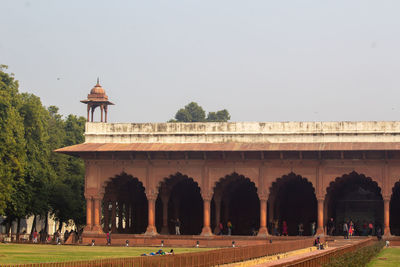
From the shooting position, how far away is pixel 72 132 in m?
57.8

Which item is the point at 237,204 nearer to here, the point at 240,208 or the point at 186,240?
the point at 240,208

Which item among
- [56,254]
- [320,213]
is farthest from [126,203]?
[56,254]

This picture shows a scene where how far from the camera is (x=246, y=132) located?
39.8 m

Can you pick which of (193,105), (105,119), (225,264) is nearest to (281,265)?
(225,264)

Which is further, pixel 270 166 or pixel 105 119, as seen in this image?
pixel 105 119

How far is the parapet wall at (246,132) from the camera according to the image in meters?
38.5

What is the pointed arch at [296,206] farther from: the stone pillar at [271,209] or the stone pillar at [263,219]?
the stone pillar at [263,219]

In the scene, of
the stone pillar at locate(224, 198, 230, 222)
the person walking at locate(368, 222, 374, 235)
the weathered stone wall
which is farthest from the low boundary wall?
the stone pillar at locate(224, 198, 230, 222)

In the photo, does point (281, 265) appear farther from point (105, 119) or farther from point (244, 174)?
point (105, 119)

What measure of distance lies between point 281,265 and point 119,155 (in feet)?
84.1

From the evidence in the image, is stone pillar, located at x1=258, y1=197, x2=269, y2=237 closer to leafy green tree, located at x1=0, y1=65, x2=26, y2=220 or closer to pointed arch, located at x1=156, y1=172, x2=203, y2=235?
pointed arch, located at x1=156, y1=172, x2=203, y2=235

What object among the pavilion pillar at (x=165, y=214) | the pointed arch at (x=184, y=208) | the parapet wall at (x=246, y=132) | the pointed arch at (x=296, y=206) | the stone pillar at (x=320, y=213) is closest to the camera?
the stone pillar at (x=320, y=213)

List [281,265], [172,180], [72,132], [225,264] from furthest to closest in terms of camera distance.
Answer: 1. [72,132]
2. [172,180]
3. [225,264]
4. [281,265]

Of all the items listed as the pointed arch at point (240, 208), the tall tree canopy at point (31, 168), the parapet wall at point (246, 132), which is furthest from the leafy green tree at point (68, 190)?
the pointed arch at point (240, 208)
